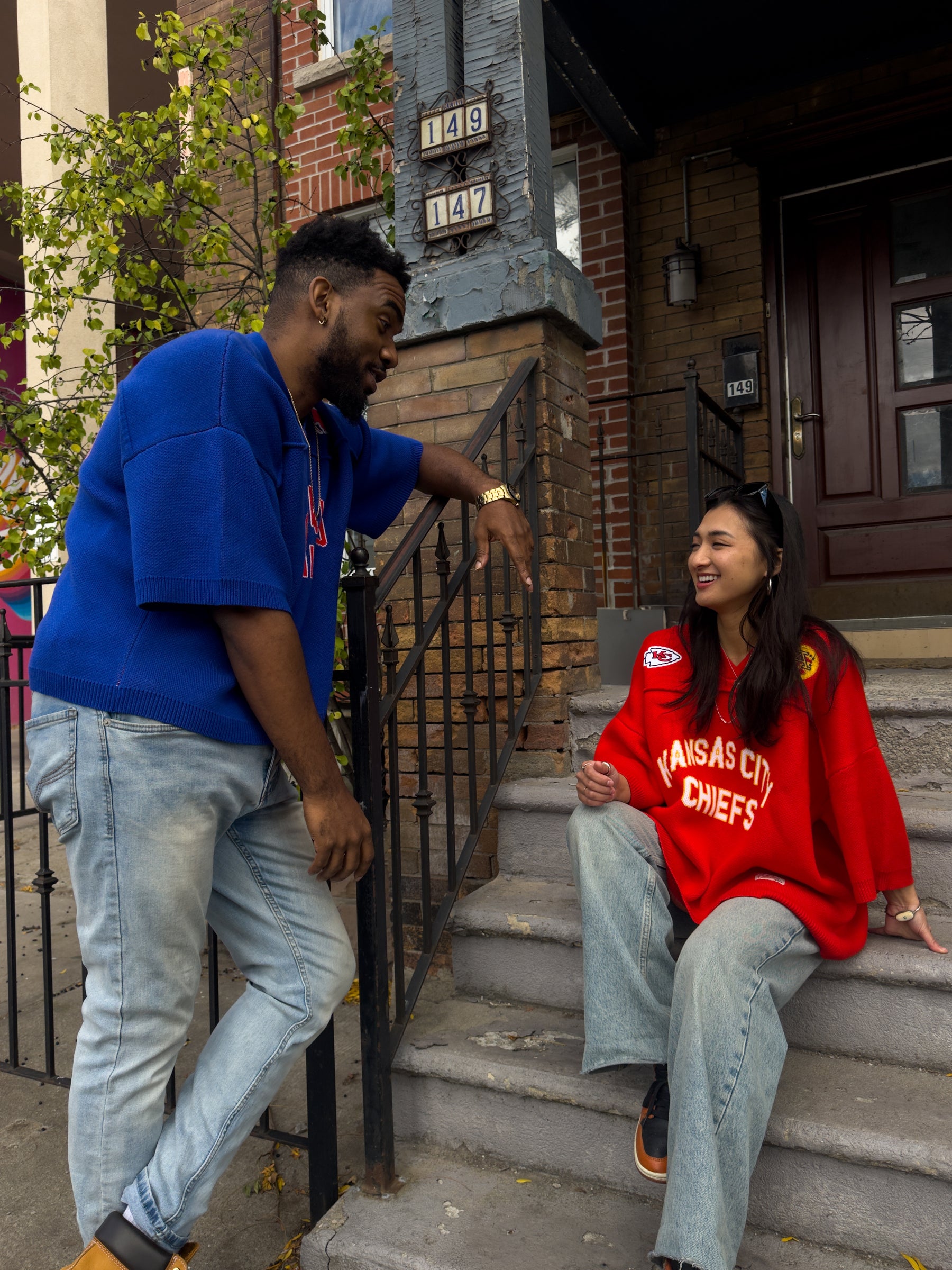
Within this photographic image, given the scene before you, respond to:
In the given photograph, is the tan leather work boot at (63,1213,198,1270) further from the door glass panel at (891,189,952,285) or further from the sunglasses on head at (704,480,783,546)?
the door glass panel at (891,189,952,285)

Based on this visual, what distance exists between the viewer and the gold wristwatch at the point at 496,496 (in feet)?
6.73

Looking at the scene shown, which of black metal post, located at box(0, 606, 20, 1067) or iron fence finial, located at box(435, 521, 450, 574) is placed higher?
iron fence finial, located at box(435, 521, 450, 574)

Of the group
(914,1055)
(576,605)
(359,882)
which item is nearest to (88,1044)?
(359,882)

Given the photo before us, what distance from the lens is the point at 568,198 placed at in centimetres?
551

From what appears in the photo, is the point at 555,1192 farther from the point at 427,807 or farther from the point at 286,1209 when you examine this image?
the point at 427,807

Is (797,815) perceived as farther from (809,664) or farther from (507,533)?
(507,533)

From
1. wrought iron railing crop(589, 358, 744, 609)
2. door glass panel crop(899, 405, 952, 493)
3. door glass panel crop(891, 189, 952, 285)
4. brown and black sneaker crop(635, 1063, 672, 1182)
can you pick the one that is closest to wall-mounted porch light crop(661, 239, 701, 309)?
wrought iron railing crop(589, 358, 744, 609)

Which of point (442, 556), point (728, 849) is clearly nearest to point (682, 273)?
point (442, 556)

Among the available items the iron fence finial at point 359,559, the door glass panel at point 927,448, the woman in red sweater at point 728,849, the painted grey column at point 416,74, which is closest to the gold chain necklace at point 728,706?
the woman in red sweater at point 728,849

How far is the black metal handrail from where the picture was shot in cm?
193

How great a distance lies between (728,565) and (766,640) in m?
0.20

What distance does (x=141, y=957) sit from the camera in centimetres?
Result: 143

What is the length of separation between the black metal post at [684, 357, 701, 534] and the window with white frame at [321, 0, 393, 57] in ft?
12.6

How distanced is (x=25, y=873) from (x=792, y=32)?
589 centimetres
